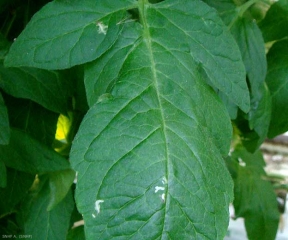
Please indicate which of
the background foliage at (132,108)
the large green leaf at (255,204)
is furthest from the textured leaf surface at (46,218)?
the large green leaf at (255,204)

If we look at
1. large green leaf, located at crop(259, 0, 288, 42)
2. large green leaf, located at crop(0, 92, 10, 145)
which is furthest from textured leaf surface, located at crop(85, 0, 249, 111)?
large green leaf, located at crop(259, 0, 288, 42)

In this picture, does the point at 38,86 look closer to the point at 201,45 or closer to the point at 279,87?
the point at 201,45

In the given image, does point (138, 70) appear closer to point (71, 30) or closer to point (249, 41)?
point (71, 30)

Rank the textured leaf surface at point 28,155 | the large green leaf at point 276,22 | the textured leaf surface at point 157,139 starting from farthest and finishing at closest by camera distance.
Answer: the large green leaf at point 276,22, the textured leaf surface at point 28,155, the textured leaf surface at point 157,139

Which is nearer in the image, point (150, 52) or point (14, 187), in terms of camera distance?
point (150, 52)

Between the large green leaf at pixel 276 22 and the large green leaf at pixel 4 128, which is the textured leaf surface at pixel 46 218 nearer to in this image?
the large green leaf at pixel 4 128

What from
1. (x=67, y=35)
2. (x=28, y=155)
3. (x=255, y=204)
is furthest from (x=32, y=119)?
(x=255, y=204)

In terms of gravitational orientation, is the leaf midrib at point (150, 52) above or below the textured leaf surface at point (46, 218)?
above
